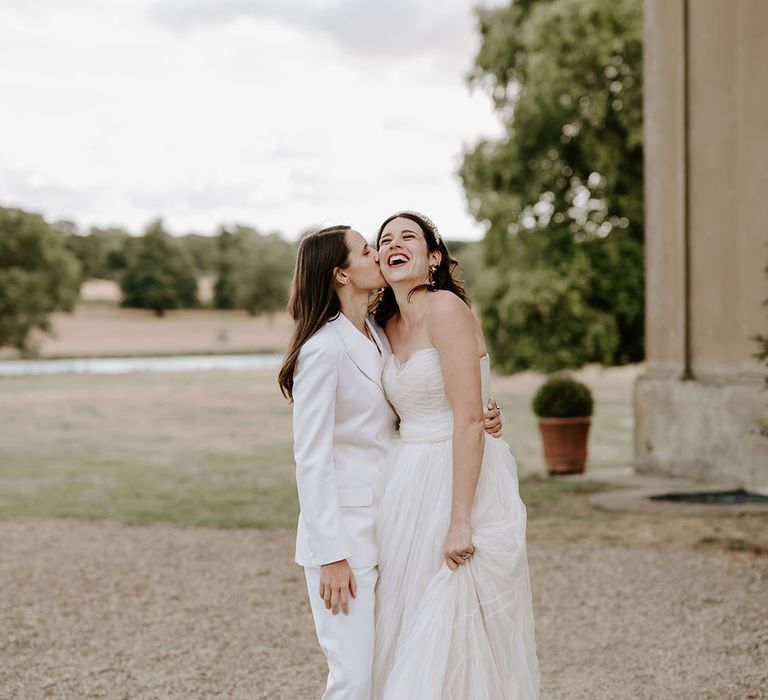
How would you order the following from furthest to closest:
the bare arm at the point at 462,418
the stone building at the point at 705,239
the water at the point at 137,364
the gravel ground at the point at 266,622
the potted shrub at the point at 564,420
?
the water at the point at 137,364, the potted shrub at the point at 564,420, the stone building at the point at 705,239, the gravel ground at the point at 266,622, the bare arm at the point at 462,418

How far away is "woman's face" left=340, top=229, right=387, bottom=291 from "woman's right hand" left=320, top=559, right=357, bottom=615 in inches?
33.2

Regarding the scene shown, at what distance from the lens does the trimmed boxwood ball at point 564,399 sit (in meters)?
11.4

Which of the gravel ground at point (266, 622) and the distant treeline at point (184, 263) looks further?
the distant treeline at point (184, 263)

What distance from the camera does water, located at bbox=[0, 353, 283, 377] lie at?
4175cm

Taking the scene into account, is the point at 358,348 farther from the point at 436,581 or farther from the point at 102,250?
the point at 102,250

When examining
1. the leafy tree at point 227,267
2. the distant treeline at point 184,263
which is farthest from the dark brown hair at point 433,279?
the leafy tree at point 227,267

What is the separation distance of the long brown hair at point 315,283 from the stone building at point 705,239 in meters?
7.95

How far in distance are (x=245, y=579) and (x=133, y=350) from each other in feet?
171

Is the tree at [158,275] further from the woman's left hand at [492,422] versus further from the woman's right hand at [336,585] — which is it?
the woman's right hand at [336,585]

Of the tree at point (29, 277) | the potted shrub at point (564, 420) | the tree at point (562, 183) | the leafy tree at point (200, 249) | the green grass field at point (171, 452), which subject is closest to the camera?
the green grass field at point (171, 452)

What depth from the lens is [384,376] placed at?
321cm

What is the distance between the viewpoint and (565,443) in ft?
37.8

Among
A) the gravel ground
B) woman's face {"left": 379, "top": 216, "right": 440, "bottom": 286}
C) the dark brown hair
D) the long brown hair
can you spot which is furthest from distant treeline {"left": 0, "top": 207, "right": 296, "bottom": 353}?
the long brown hair

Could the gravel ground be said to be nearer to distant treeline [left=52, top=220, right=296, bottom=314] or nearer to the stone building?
the stone building
